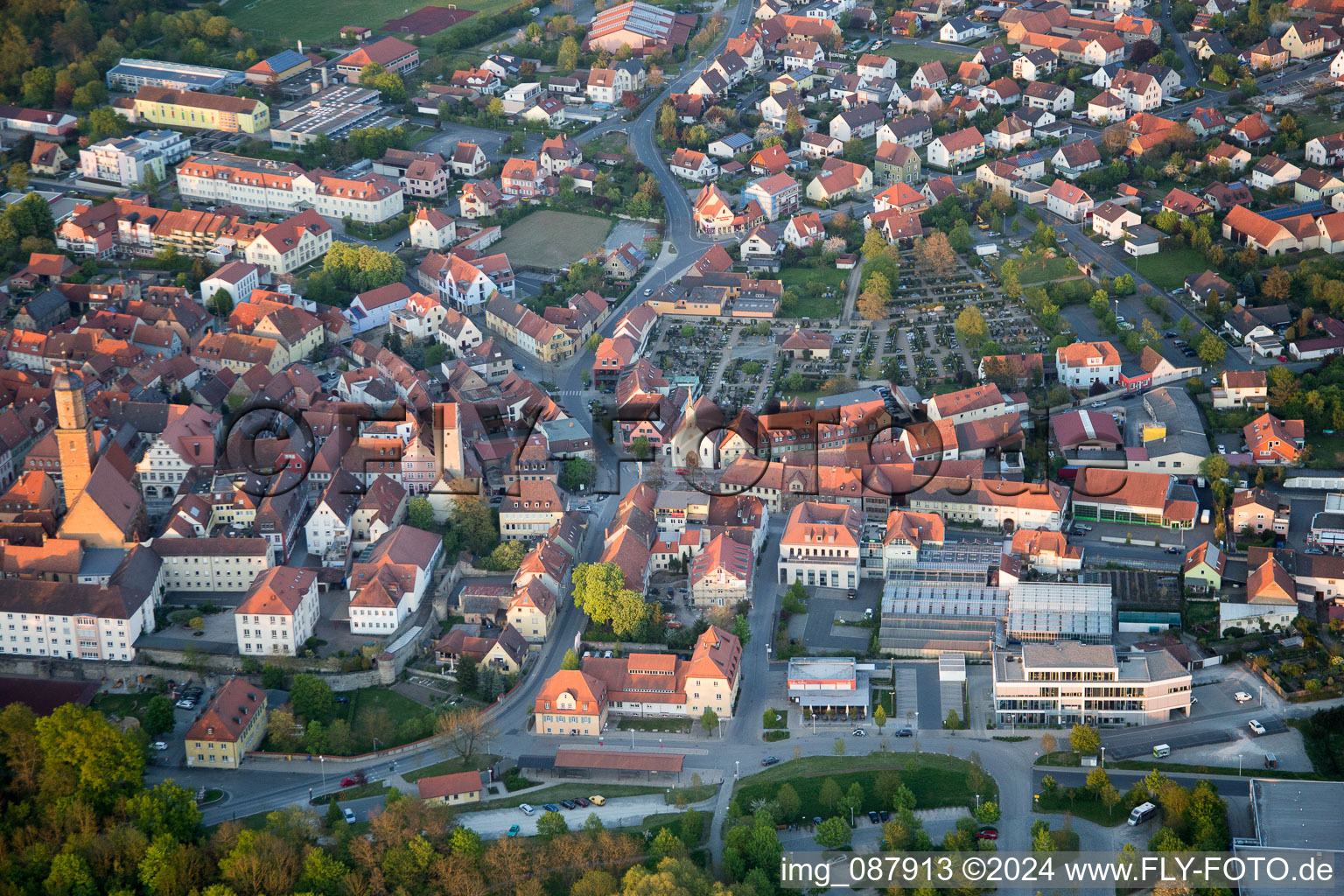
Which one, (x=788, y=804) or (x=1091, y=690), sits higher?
(x=1091, y=690)

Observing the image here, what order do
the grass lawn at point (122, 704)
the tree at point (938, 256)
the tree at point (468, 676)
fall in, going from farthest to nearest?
1. the tree at point (938, 256)
2. the grass lawn at point (122, 704)
3. the tree at point (468, 676)

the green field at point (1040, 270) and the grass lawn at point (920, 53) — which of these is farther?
the grass lawn at point (920, 53)

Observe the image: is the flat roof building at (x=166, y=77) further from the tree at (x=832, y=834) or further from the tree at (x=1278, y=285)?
the tree at (x=832, y=834)

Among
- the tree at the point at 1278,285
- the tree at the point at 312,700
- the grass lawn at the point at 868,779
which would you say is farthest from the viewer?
the tree at the point at 1278,285

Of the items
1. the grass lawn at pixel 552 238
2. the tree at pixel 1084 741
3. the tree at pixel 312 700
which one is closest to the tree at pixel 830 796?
the tree at pixel 1084 741

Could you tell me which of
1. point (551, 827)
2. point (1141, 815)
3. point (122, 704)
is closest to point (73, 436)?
point (122, 704)

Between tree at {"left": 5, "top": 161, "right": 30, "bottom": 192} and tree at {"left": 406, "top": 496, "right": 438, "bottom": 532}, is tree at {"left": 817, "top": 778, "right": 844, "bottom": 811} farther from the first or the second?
tree at {"left": 5, "top": 161, "right": 30, "bottom": 192}

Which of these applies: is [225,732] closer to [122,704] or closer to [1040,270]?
[122,704]
